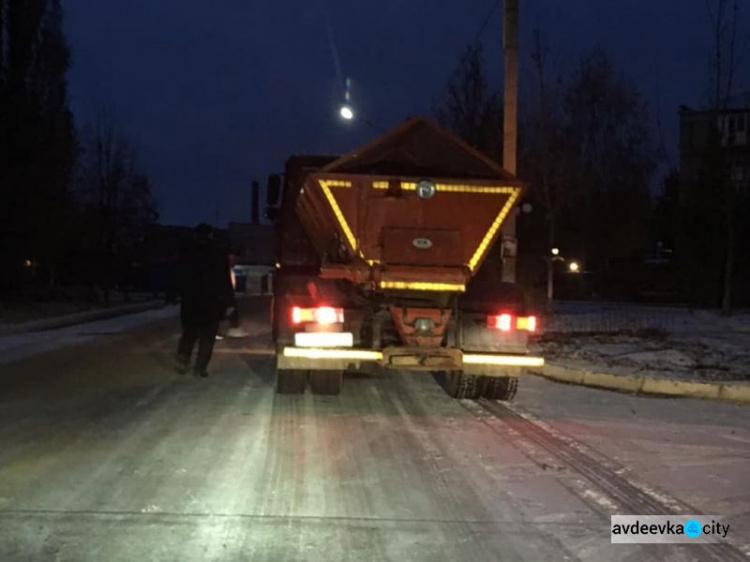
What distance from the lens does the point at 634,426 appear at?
9883 mm

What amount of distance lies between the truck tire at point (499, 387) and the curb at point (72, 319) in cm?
1508

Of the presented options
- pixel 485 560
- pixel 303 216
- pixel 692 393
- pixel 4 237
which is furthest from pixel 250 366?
pixel 4 237

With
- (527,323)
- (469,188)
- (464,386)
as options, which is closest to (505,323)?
(527,323)

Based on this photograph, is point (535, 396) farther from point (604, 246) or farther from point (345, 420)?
point (604, 246)

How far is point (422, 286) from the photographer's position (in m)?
10.4

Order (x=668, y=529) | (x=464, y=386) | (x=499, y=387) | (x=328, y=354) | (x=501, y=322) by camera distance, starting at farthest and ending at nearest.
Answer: (x=464, y=386)
(x=499, y=387)
(x=501, y=322)
(x=328, y=354)
(x=668, y=529)

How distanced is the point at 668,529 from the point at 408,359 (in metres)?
4.57

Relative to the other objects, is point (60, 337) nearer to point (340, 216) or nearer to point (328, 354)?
point (328, 354)

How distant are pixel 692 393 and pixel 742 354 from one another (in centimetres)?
393

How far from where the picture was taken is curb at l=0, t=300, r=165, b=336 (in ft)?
77.5

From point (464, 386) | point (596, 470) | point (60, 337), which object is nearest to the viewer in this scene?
point (596, 470)

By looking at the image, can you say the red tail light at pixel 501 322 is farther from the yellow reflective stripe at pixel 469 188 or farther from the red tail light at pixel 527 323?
the yellow reflective stripe at pixel 469 188

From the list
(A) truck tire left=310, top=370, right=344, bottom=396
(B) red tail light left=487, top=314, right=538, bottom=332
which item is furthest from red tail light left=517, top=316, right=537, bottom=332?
(A) truck tire left=310, top=370, right=344, bottom=396

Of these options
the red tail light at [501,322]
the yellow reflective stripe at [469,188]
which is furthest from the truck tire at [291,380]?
the yellow reflective stripe at [469,188]
